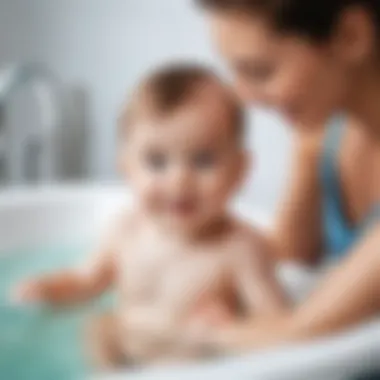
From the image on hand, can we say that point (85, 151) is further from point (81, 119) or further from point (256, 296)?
point (256, 296)

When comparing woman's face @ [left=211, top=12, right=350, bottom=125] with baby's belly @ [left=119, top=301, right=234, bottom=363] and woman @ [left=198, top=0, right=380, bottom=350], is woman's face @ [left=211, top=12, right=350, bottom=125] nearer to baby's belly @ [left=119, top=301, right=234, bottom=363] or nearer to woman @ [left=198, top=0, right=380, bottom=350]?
woman @ [left=198, top=0, right=380, bottom=350]

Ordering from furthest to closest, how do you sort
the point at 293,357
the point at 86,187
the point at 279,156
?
the point at 86,187 < the point at 279,156 < the point at 293,357

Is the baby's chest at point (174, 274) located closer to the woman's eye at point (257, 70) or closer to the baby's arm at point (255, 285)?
the baby's arm at point (255, 285)

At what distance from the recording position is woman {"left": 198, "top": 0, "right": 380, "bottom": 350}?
0.65m

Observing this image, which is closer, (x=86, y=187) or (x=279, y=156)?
(x=279, y=156)

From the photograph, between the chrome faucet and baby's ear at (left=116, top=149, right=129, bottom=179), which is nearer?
baby's ear at (left=116, top=149, right=129, bottom=179)

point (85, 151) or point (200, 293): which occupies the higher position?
point (85, 151)

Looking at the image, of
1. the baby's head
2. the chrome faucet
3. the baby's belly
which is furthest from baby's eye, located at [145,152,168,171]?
the chrome faucet

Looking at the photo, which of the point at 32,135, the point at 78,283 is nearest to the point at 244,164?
the point at 78,283

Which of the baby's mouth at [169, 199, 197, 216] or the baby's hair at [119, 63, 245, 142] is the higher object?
the baby's hair at [119, 63, 245, 142]

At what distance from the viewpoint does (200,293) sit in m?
0.66

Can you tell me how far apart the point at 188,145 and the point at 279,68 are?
89 mm

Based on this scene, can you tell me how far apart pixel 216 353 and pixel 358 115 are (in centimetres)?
21

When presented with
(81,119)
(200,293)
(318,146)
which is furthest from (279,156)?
(81,119)
